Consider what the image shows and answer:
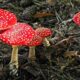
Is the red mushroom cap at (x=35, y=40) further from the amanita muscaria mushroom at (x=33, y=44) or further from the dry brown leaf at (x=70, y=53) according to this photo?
the dry brown leaf at (x=70, y=53)

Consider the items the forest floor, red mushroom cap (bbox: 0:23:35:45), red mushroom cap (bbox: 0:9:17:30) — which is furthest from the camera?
the forest floor

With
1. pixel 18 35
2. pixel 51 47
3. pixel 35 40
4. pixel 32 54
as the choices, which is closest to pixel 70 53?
pixel 51 47

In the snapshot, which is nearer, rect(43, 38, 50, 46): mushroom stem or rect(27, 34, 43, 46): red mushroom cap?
rect(27, 34, 43, 46): red mushroom cap

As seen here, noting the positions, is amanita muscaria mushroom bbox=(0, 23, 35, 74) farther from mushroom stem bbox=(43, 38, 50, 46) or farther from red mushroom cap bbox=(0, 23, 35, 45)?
mushroom stem bbox=(43, 38, 50, 46)

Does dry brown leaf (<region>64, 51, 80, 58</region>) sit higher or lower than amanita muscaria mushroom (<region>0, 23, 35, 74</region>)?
lower

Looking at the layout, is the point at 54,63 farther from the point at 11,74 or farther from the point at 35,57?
the point at 11,74

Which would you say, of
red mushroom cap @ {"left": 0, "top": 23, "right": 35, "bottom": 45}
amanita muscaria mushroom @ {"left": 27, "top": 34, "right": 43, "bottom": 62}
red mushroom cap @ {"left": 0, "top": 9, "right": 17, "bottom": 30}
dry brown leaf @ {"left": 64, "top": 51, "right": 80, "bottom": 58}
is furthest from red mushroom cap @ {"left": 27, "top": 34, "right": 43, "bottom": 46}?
dry brown leaf @ {"left": 64, "top": 51, "right": 80, "bottom": 58}

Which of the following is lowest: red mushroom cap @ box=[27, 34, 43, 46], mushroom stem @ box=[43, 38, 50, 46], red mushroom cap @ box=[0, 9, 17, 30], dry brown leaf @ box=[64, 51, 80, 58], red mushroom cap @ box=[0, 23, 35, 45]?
dry brown leaf @ box=[64, 51, 80, 58]

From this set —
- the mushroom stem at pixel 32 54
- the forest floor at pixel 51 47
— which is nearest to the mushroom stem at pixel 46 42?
the forest floor at pixel 51 47
